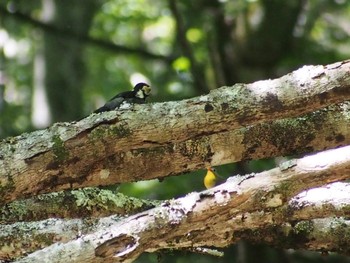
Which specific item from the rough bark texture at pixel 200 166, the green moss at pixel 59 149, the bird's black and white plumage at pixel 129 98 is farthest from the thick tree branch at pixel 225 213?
the bird's black and white plumage at pixel 129 98

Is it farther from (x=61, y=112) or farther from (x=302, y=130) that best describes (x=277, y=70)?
(x=302, y=130)

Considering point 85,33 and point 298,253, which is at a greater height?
point 85,33

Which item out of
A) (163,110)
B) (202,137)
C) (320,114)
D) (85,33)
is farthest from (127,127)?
(85,33)

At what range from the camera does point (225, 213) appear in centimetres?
185

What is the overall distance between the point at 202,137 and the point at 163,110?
0.18 metres

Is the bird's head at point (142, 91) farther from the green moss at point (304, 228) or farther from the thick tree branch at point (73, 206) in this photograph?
the green moss at point (304, 228)

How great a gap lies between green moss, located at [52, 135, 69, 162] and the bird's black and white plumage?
304 millimetres

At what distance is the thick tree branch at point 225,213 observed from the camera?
5.67ft

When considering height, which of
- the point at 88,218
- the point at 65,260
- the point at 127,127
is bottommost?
the point at 65,260

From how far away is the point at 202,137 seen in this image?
7.08 ft

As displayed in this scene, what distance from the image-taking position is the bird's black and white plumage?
2.32 meters

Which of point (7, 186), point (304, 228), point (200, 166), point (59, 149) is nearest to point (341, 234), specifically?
point (304, 228)

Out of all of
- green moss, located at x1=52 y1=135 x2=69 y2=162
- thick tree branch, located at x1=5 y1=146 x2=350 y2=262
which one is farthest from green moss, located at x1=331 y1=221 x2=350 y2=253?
green moss, located at x1=52 y1=135 x2=69 y2=162

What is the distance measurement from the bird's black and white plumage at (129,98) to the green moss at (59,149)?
30 centimetres
